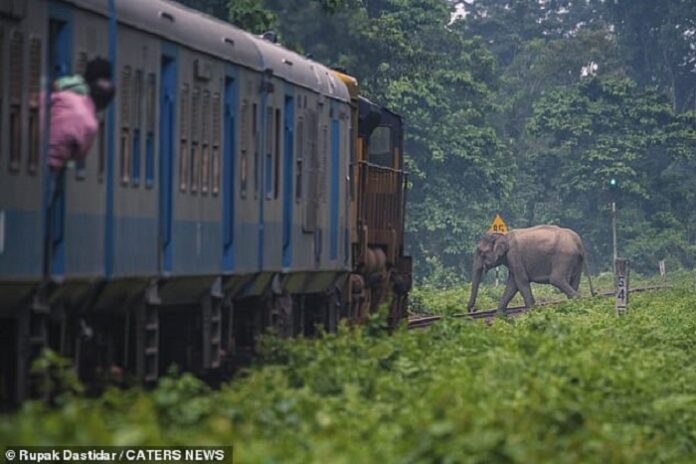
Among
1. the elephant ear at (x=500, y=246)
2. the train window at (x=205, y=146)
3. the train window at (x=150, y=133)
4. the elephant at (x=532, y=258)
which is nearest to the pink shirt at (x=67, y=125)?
the train window at (x=150, y=133)

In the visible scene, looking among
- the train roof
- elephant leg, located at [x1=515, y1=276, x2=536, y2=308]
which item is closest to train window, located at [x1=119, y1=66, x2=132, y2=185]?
the train roof

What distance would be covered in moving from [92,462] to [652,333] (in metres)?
14.7

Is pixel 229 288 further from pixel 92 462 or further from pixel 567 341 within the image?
pixel 92 462

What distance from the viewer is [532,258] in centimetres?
4322

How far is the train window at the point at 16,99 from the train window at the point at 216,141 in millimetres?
4412

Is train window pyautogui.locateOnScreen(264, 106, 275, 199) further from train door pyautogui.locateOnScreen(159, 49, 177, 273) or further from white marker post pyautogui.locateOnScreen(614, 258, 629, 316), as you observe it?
white marker post pyautogui.locateOnScreen(614, 258, 629, 316)

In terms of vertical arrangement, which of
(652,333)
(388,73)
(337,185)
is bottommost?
(652,333)

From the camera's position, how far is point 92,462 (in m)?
9.31

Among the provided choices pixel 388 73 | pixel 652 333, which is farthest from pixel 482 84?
pixel 652 333

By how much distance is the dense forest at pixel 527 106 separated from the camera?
44375 millimetres

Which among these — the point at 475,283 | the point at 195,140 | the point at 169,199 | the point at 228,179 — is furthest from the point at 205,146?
the point at 475,283

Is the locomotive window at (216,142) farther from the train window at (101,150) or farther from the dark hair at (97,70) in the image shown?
the dark hair at (97,70)

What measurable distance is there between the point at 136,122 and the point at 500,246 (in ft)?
92.8

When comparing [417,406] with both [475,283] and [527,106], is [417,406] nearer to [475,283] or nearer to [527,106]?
[475,283]
